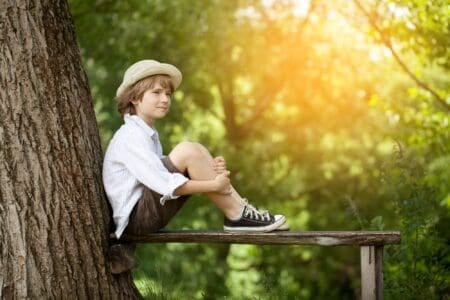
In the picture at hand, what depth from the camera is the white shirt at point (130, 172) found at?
4.18 metres

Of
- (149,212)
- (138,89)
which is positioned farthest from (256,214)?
(138,89)

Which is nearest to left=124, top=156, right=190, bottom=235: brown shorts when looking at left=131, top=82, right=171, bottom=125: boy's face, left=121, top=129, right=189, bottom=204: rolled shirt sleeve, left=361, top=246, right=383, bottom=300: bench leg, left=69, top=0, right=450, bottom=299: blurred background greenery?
left=121, top=129, right=189, bottom=204: rolled shirt sleeve

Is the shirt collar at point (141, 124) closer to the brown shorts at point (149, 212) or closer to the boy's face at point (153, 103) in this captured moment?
the boy's face at point (153, 103)

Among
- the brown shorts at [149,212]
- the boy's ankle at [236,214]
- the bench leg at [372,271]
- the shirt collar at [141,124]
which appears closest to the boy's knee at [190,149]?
the brown shorts at [149,212]

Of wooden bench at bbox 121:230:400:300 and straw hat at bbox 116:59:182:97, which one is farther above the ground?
straw hat at bbox 116:59:182:97

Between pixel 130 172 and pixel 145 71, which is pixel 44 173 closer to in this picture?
pixel 130 172

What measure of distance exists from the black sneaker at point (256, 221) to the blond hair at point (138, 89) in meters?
0.88

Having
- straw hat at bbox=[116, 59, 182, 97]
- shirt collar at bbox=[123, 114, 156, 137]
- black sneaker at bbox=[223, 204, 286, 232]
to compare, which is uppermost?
straw hat at bbox=[116, 59, 182, 97]

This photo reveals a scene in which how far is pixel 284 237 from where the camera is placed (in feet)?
13.3

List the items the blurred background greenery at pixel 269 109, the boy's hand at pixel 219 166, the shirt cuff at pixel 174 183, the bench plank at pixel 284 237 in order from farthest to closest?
1. the blurred background greenery at pixel 269 109
2. the boy's hand at pixel 219 166
3. the shirt cuff at pixel 174 183
4. the bench plank at pixel 284 237

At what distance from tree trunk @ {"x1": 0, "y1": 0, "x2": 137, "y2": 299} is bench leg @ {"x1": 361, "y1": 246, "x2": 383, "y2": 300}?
1340 mm

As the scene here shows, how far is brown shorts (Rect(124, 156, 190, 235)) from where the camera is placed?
4.30 m

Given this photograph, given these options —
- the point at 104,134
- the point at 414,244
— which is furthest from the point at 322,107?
the point at 414,244

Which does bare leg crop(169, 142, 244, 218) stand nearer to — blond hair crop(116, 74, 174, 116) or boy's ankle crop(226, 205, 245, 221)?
boy's ankle crop(226, 205, 245, 221)
